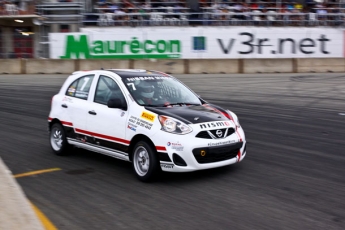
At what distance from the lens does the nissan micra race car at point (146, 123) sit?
662 centimetres

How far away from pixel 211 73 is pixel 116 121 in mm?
18166

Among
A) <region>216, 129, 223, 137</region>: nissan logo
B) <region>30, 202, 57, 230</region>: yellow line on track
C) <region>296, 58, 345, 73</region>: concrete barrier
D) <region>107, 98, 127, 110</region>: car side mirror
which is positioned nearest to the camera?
<region>30, 202, 57, 230</region>: yellow line on track

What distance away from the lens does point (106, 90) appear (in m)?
7.79

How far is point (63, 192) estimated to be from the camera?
657 centimetres

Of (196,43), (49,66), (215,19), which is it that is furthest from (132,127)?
(215,19)

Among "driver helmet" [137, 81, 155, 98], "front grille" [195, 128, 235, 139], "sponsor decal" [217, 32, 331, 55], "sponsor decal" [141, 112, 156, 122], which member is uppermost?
"sponsor decal" [217, 32, 331, 55]

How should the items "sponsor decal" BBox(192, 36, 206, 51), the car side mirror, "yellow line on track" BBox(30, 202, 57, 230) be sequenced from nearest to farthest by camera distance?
1. "yellow line on track" BBox(30, 202, 57, 230)
2. the car side mirror
3. "sponsor decal" BBox(192, 36, 206, 51)

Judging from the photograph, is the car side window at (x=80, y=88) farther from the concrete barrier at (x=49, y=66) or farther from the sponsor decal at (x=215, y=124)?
the concrete barrier at (x=49, y=66)

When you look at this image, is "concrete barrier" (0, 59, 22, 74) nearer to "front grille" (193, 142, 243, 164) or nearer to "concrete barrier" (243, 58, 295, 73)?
"concrete barrier" (243, 58, 295, 73)

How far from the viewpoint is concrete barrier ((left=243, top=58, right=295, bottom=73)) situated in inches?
1000

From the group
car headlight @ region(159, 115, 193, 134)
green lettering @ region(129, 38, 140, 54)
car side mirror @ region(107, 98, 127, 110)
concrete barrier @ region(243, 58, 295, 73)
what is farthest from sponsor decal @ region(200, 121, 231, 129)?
green lettering @ region(129, 38, 140, 54)

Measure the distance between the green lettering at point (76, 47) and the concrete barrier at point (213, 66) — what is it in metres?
7.68

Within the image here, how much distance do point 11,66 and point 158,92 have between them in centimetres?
1990

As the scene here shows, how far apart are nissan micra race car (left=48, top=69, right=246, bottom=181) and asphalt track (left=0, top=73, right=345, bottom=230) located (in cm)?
35
